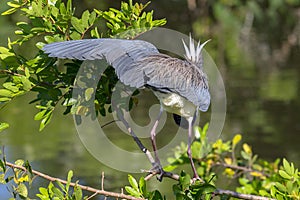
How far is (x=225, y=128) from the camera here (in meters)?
5.77

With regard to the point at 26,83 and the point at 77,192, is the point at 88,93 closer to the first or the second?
the point at 26,83

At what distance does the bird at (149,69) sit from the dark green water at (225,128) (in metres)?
2.31

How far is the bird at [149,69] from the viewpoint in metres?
1.97

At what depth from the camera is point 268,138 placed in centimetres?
551

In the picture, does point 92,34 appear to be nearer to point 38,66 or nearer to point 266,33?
point 38,66

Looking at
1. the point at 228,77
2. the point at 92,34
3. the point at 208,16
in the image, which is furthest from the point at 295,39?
the point at 92,34

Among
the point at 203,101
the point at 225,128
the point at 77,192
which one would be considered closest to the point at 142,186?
the point at 77,192

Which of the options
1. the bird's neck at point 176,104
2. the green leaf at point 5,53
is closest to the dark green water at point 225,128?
the green leaf at point 5,53

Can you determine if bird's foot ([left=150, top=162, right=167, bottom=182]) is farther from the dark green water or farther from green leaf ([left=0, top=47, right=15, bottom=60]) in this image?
the dark green water

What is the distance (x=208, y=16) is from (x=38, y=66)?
8997mm

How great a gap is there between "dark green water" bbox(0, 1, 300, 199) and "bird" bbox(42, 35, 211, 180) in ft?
7.57

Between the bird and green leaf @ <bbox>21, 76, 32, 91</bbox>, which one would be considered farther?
green leaf @ <bbox>21, 76, 32, 91</bbox>

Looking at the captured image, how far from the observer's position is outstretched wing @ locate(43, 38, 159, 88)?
76.9 inches

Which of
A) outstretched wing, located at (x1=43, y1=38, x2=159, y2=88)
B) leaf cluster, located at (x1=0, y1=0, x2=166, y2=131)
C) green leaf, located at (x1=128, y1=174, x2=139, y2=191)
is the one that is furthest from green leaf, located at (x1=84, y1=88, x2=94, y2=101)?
green leaf, located at (x1=128, y1=174, x2=139, y2=191)
